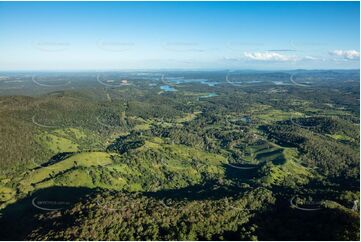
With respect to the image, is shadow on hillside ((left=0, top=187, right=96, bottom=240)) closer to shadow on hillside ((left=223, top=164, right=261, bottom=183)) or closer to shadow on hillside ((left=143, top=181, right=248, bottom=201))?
shadow on hillside ((left=143, top=181, right=248, bottom=201))

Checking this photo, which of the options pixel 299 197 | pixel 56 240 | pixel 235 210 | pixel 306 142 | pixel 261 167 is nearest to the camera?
pixel 56 240

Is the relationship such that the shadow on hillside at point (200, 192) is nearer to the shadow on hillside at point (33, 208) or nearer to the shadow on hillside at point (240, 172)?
the shadow on hillside at point (240, 172)

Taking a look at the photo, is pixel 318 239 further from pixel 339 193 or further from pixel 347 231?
pixel 339 193

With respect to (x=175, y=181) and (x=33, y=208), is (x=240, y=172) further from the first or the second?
(x=33, y=208)

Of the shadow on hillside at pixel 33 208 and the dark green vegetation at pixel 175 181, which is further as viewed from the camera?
the shadow on hillside at pixel 33 208

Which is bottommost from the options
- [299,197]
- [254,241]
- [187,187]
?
[187,187]

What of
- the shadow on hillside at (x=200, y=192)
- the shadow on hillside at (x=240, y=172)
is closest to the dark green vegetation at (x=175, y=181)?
the shadow on hillside at (x=200, y=192)

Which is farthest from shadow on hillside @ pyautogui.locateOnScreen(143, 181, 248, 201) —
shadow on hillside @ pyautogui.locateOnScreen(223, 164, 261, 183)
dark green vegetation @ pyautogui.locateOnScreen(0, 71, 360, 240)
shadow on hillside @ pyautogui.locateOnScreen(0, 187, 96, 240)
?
shadow on hillside @ pyautogui.locateOnScreen(0, 187, 96, 240)

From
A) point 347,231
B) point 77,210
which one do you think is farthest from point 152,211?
point 347,231
